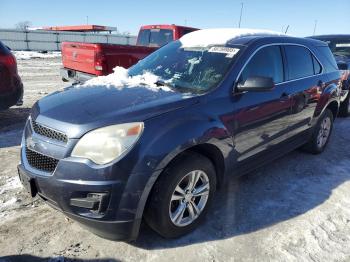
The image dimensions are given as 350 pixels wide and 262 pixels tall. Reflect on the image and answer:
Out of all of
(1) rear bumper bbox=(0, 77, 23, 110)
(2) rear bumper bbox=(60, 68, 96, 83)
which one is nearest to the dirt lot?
(1) rear bumper bbox=(0, 77, 23, 110)

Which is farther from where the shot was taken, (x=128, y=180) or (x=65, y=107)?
(x=65, y=107)

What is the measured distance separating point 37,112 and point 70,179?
0.83 metres

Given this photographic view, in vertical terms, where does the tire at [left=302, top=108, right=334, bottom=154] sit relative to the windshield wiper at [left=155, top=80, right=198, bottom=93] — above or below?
below

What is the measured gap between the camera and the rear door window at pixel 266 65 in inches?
140

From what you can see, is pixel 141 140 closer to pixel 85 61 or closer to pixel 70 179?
pixel 70 179

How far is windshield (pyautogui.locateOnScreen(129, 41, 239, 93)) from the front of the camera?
133 inches

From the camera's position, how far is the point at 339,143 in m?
6.06

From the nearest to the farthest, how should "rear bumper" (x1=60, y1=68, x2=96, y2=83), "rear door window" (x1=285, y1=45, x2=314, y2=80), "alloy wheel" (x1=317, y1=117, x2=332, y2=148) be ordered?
"rear door window" (x1=285, y1=45, x2=314, y2=80)
"alloy wheel" (x1=317, y1=117, x2=332, y2=148)
"rear bumper" (x1=60, y1=68, x2=96, y2=83)

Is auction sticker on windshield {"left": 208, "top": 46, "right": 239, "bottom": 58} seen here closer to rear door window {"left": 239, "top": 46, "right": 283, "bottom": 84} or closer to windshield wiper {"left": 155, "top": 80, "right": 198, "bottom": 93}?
rear door window {"left": 239, "top": 46, "right": 283, "bottom": 84}

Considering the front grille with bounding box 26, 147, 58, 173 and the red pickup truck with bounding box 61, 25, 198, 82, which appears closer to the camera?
the front grille with bounding box 26, 147, 58, 173

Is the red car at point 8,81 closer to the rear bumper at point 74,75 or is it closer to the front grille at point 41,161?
the rear bumper at point 74,75

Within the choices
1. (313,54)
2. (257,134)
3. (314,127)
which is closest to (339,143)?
(314,127)

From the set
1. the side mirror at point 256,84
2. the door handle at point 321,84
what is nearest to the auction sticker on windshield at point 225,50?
the side mirror at point 256,84

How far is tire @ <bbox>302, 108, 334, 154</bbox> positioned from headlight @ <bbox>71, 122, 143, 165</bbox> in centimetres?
347
